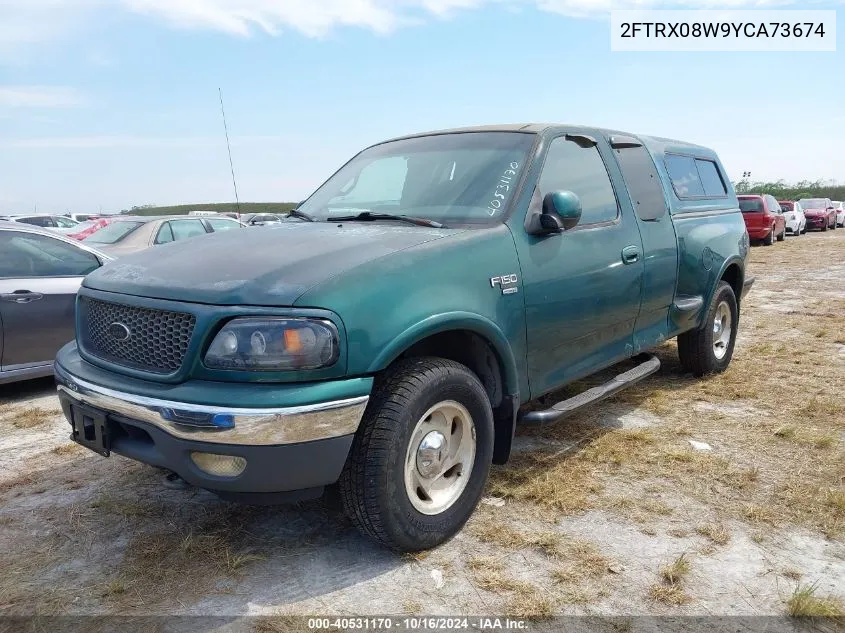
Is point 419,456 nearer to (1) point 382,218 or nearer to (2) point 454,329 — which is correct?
(2) point 454,329

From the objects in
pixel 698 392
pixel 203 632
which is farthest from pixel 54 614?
pixel 698 392

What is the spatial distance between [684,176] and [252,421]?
4.11 meters

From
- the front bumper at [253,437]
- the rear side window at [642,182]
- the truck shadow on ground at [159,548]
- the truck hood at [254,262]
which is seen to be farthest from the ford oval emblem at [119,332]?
the rear side window at [642,182]

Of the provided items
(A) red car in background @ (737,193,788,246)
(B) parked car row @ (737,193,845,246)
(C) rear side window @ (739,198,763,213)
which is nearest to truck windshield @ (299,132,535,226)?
(B) parked car row @ (737,193,845,246)

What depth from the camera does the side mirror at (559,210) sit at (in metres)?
3.38

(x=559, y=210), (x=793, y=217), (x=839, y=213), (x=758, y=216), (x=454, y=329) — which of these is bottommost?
(x=839, y=213)

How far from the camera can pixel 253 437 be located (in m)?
2.43

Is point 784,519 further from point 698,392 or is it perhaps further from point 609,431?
point 698,392

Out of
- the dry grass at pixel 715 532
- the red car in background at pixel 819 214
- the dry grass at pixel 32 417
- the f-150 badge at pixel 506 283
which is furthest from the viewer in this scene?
the red car in background at pixel 819 214

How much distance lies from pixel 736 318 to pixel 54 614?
534 cm

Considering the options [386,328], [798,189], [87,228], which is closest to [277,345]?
[386,328]

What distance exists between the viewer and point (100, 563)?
2.89 m

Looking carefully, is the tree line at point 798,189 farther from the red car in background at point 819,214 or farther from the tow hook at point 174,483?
the tow hook at point 174,483

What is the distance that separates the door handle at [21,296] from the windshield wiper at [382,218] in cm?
280
